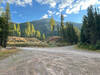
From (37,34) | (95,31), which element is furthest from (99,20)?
(37,34)

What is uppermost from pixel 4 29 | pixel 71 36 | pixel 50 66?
pixel 4 29

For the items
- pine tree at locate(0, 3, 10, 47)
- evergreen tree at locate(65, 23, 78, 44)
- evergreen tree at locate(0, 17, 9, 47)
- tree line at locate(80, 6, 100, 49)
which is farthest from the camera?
evergreen tree at locate(65, 23, 78, 44)

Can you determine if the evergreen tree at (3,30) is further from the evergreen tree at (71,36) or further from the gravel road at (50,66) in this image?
the evergreen tree at (71,36)

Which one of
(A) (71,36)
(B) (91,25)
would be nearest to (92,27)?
(B) (91,25)

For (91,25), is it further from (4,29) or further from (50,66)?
(4,29)

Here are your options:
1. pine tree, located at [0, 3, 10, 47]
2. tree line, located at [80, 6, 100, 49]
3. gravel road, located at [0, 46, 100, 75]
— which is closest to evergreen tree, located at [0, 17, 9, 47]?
pine tree, located at [0, 3, 10, 47]

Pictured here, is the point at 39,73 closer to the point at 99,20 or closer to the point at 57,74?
the point at 57,74

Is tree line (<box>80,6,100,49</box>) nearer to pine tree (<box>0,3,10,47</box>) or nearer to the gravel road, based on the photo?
the gravel road

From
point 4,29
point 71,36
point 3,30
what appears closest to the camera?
point 3,30

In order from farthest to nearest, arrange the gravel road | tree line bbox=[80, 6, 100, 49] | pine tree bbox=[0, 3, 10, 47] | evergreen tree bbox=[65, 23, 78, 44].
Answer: evergreen tree bbox=[65, 23, 78, 44], pine tree bbox=[0, 3, 10, 47], tree line bbox=[80, 6, 100, 49], the gravel road

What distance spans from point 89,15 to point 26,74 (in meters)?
19.6

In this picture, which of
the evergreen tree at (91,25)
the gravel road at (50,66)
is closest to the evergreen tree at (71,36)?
the evergreen tree at (91,25)

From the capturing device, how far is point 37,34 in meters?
79.3

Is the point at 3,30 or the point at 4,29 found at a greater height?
the point at 4,29
